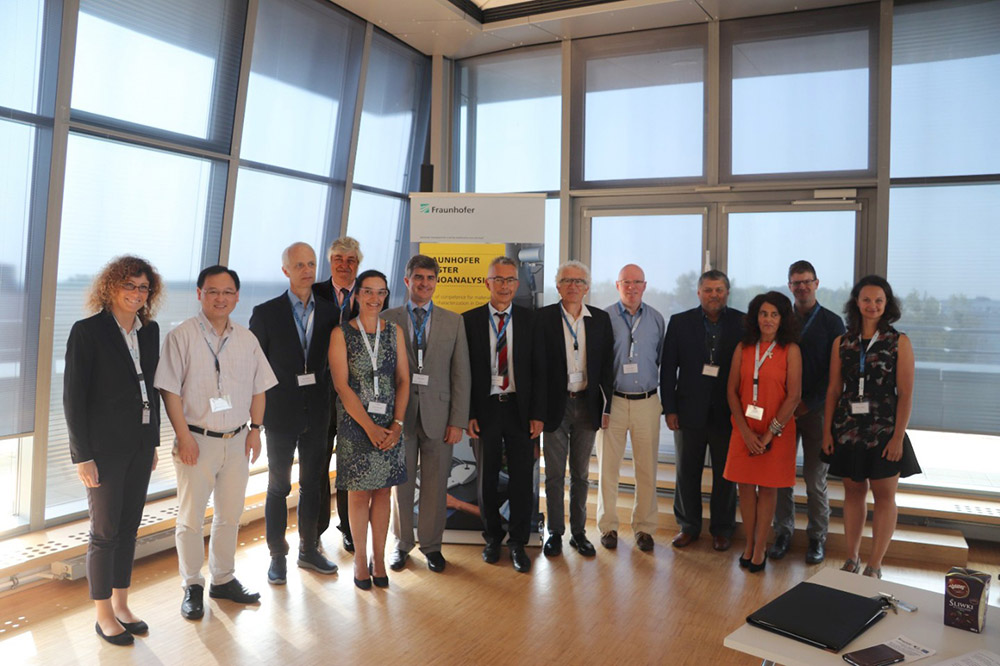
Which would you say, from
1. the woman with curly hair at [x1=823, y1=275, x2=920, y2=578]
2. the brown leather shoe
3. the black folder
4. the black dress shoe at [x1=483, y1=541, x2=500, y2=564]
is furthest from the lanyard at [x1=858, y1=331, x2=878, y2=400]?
the black dress shoe at [x1=483, y1=541, x2=500, y2=564]

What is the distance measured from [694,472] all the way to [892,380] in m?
1.36

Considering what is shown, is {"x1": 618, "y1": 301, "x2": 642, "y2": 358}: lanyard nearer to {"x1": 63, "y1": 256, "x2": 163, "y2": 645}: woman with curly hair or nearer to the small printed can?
the small printed can

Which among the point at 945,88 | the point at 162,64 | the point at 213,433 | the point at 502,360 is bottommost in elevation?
the point at 213,433

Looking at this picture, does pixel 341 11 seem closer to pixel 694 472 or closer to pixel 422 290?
pixel 422 290

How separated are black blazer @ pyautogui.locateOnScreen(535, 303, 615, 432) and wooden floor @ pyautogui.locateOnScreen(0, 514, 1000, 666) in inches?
37.1

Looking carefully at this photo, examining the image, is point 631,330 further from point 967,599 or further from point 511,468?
point 967,599

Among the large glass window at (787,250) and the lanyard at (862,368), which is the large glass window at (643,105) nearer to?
the large glass window at (787,250)

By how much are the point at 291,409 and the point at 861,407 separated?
10.0 feet

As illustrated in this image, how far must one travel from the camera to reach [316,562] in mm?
4184

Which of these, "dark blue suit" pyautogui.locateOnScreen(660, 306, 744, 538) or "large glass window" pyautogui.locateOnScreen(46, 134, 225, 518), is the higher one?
"large glass window" pyautogui.locateOnScreen(46, 134, 225, 518)

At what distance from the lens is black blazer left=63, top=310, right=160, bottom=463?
3.00 m

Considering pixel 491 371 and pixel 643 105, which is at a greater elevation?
pixel 643 105

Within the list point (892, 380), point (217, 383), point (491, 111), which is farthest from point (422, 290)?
point (491, 111)

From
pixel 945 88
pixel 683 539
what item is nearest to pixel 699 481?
pixel 683 539
